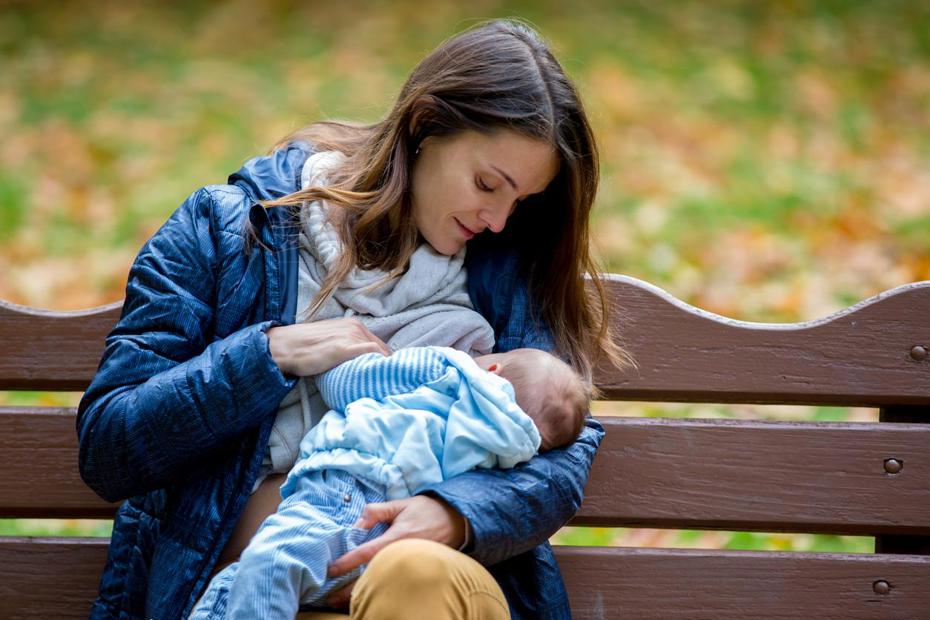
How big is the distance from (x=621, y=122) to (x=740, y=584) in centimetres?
301

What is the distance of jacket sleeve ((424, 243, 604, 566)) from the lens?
196cm

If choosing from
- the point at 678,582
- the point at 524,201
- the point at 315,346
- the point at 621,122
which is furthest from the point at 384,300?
the point at 621,122

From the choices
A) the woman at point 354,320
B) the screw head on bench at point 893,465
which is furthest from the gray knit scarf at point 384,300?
the screw head on bench at point 893,465

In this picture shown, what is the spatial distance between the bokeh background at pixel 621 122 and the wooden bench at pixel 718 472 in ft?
4.59

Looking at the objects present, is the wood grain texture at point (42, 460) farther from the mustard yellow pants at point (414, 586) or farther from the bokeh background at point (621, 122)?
the bokeh background at point (621, 122)

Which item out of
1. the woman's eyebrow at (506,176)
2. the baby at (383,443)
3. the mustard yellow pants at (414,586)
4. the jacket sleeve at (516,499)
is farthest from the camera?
the woman's eyebrow at (506,176)

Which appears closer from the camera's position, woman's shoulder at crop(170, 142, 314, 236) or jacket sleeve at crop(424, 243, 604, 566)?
jacket sleeve at crop(424, 243, 604, 566)

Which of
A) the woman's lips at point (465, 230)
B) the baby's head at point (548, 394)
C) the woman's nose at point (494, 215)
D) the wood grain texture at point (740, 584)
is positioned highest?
the woman's nose at point (494, 215)

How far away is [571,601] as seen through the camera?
2461 millimetres

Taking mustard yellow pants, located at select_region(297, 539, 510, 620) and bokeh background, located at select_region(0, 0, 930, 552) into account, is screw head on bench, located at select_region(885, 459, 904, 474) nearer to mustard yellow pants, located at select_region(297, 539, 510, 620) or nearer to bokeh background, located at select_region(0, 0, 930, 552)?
mustard yellow pants, located at select_region(297, 539, 510, 620)

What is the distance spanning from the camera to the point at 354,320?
2174 millimetres

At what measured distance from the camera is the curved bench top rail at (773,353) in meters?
2.47

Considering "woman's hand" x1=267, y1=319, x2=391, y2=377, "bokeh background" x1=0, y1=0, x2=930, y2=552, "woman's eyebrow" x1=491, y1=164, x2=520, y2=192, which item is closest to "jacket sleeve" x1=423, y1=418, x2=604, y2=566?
"woman's hand" x1=267, y1=319, x2=391, y2=377

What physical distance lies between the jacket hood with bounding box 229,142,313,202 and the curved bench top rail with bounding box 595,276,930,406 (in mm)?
764
